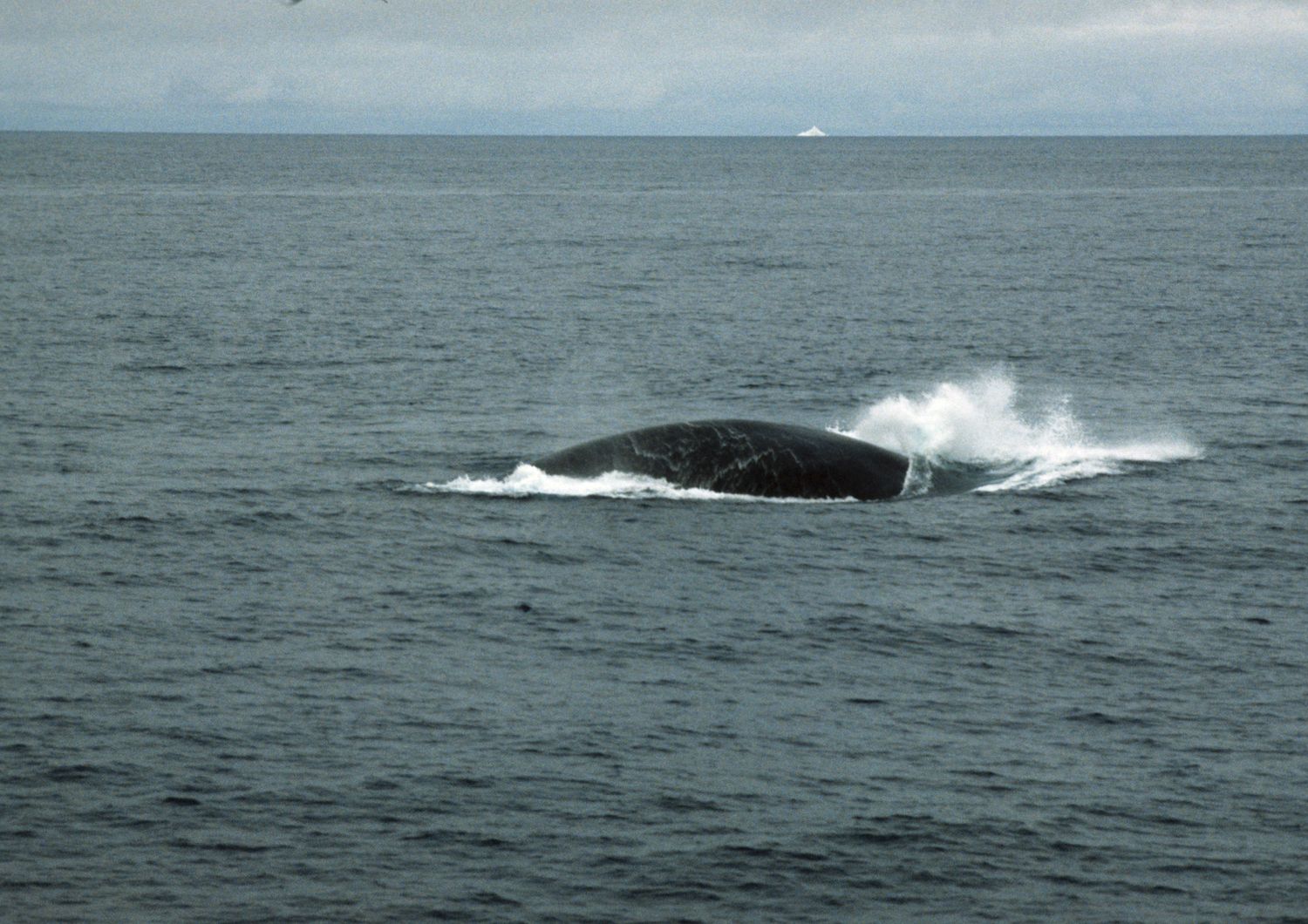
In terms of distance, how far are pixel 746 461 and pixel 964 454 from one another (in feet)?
32.7

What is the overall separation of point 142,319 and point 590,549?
52542 mm

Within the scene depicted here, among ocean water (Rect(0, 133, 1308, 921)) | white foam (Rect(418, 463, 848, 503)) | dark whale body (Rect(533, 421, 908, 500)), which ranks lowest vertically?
ocean water (Rect(0, 133, 1308, 921))

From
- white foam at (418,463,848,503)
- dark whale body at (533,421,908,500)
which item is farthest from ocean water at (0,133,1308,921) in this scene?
dark whale body at (533,421,908,500)

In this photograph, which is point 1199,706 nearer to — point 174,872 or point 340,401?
point 174,872

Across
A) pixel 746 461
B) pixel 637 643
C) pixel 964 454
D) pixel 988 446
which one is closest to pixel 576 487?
pixel 746 461

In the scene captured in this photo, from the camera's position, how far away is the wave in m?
45.6

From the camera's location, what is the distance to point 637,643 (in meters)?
34.8

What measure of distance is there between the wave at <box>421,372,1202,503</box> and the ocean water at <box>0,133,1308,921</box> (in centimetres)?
22

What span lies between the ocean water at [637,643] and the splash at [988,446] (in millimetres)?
211

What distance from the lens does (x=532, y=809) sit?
87.6 feet

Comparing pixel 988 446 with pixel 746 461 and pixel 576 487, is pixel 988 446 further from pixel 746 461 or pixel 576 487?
pixel 576 487

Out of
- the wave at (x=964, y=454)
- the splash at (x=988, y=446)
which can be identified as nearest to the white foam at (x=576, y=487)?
the wave at (x=964, y=454)

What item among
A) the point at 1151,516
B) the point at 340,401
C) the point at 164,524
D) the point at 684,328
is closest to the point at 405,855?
the point at 164,524

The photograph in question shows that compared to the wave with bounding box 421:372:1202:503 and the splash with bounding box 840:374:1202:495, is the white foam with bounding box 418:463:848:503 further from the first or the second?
the splash with bounding box 840:374:1202:495
